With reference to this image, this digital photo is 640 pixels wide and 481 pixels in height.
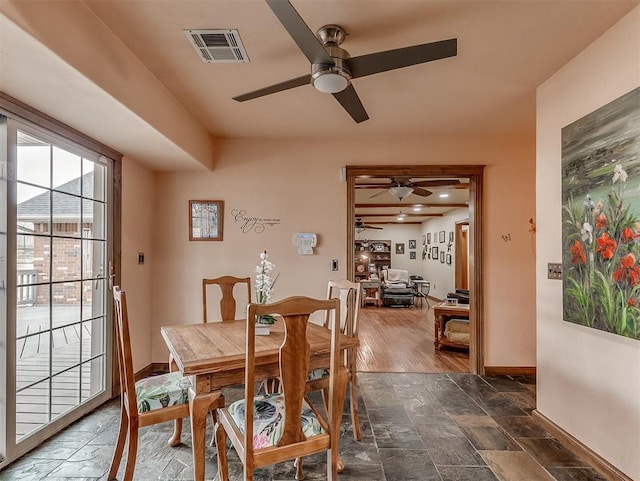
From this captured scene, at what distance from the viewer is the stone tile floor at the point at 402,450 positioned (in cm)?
194

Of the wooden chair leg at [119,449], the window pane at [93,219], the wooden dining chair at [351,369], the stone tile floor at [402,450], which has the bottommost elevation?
the stone tile floor at [402,450]

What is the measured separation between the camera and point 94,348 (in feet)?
9.25

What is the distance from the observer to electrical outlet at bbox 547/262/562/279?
2342 millimetres

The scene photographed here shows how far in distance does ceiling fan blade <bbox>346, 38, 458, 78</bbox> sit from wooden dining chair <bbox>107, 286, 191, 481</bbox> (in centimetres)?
167

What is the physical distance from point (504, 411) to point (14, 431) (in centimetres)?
340

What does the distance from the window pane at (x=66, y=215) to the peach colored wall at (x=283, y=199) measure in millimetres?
1032

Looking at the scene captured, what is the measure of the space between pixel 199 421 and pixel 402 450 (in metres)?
1.34

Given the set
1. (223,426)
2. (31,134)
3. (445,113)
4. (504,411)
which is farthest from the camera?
(445,113)

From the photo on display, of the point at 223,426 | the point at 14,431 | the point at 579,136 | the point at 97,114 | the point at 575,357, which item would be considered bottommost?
the point at 14,431

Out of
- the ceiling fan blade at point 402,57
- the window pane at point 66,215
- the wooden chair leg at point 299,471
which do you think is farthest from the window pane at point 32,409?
the ceiling fan blade at point 402,57

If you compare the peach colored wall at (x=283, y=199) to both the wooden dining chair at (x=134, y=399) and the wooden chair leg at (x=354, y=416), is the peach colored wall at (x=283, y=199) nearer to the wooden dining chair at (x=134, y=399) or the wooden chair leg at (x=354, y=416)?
the wooden chair leg at (x=354, y=416)

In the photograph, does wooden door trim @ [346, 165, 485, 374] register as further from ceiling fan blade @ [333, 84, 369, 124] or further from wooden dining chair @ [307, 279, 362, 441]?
ceiling fan blade @ [333, 84, 369, 124]

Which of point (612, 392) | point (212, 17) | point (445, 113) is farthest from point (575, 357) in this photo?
point (212, 17)

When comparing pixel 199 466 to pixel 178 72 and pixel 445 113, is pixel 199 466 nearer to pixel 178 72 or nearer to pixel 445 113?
pixel 178 72
